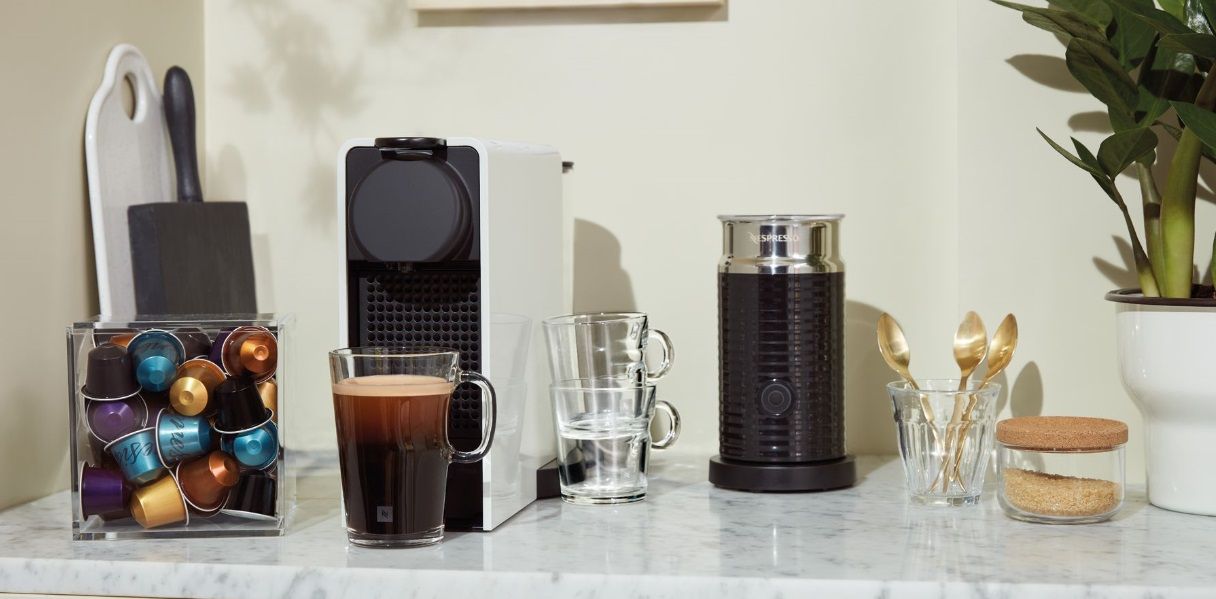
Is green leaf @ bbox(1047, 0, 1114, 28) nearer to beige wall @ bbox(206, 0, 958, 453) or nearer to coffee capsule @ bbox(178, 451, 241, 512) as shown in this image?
beige wall @ bbox(206, 0, 958, 453)

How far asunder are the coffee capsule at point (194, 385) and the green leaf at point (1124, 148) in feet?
2.63

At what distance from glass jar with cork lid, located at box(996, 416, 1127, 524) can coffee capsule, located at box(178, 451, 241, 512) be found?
0.67 meters

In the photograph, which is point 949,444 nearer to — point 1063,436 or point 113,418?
point 1063,436

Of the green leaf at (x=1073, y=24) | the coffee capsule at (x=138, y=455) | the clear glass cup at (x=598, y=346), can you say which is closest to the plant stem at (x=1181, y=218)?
the green leaf at (x=1073, y=24)

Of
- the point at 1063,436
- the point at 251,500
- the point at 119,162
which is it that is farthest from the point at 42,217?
the point at 1063,436

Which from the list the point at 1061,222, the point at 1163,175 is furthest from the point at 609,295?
the point at 1163,175

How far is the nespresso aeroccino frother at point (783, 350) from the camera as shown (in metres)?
1.12

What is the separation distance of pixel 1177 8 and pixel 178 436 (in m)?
0.97

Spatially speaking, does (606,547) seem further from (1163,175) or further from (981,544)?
Answer: (1163,175)

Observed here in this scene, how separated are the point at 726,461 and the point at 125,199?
0.69 metres

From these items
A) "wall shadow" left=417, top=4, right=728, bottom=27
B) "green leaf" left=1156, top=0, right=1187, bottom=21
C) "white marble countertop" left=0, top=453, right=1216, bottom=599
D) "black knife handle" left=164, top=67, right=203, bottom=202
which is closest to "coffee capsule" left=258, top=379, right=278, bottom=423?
"white marble countertop" left=0, top=453, right=1216, bottom=599

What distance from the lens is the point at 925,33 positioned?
1.30 meters

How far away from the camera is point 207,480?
965 mm

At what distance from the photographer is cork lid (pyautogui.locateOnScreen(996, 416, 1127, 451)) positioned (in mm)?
1014
